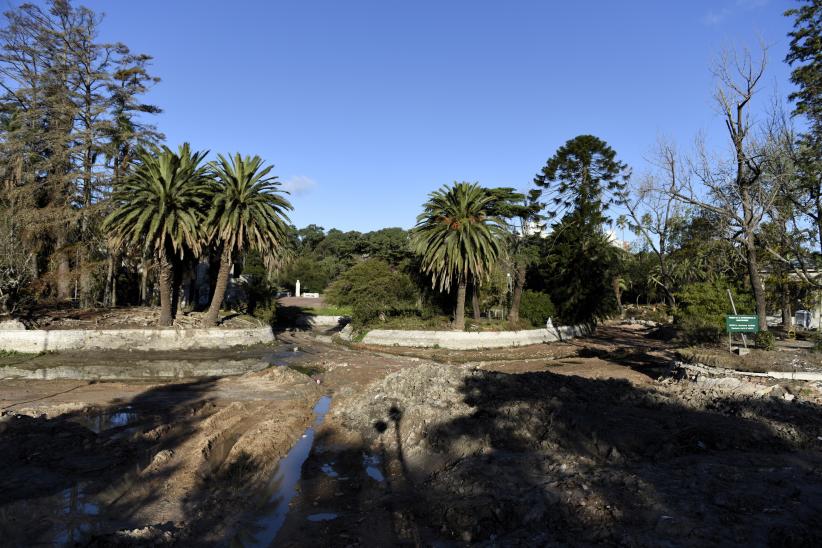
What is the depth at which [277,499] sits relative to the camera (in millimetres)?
9969

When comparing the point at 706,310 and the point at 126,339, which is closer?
the point at 126,339

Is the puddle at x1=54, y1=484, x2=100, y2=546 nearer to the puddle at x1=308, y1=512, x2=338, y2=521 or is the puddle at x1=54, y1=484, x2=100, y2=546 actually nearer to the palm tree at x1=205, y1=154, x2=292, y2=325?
the puddle at x1=308, y1=512, x2=338, y2=521

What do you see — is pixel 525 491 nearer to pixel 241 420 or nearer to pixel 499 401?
pixel 499 401

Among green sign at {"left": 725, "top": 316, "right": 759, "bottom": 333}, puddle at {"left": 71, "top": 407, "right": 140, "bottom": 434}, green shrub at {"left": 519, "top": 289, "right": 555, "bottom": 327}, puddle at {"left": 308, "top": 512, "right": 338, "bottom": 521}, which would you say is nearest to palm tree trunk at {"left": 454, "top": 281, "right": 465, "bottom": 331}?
green shrub at {"left": 519, "top": 289, "right": 555, "bottom": 327}

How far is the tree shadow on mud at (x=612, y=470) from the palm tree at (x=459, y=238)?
19.1m

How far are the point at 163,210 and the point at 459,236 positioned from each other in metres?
17.9

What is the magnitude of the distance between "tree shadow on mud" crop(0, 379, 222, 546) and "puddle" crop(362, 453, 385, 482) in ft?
13.3

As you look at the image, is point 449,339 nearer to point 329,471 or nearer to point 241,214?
point 241,214

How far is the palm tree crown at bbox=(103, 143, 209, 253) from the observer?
2998 cm

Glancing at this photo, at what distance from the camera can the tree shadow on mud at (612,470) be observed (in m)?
7.36

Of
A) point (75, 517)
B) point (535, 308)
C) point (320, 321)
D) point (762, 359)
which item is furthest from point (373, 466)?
point (320, 321)

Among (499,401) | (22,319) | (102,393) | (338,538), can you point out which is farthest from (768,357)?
(22,319)

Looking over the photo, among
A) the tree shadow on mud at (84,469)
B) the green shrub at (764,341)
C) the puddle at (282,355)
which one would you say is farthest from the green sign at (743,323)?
the puddle at (282,355)

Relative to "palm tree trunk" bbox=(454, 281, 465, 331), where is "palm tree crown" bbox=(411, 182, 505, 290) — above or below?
above
